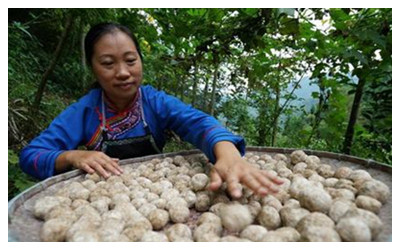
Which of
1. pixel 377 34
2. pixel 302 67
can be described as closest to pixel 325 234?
pixel 377 34

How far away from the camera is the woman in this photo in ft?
3.91

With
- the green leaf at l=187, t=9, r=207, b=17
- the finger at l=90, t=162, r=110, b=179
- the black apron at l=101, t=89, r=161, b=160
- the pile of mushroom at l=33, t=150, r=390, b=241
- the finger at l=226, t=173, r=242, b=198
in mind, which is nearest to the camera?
the pile of mushroom at l=33, t=150, r=390, b=241

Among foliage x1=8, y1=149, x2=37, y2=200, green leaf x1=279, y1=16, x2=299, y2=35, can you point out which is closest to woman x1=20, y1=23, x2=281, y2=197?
foliage x1=8, y1=149, x2=37, y2=200

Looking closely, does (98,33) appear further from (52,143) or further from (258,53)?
(258,53)

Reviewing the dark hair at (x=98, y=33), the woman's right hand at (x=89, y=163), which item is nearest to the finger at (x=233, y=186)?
the woman's right hand at (x=89, y=163)

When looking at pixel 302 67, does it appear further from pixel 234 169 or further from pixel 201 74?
pixel 234 169

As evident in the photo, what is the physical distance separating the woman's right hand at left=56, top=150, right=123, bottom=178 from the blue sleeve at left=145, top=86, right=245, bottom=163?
0.33 m

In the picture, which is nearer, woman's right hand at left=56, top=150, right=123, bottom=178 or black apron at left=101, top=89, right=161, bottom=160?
woman's right hand at left=56, top=150, right=123, bottom=178

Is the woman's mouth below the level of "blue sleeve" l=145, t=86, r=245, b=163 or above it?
above

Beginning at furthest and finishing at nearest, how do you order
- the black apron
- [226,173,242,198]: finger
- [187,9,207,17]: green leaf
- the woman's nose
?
[187,9,207,17]: green leaf
the black apron
the woman's nose
[226,173,242,198]: finger

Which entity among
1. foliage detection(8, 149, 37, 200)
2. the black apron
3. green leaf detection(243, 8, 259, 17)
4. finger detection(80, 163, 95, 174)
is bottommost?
foliage detection(8, 149, 37, 200)

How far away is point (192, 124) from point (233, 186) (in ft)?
1.72

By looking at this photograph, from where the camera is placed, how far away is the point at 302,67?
3.07 m

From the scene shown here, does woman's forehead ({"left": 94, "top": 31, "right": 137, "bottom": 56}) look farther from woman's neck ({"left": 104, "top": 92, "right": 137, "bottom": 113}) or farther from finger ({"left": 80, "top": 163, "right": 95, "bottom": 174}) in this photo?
finger ({"left": 80, "top": 163, "right": 95, "bottom": 174})
